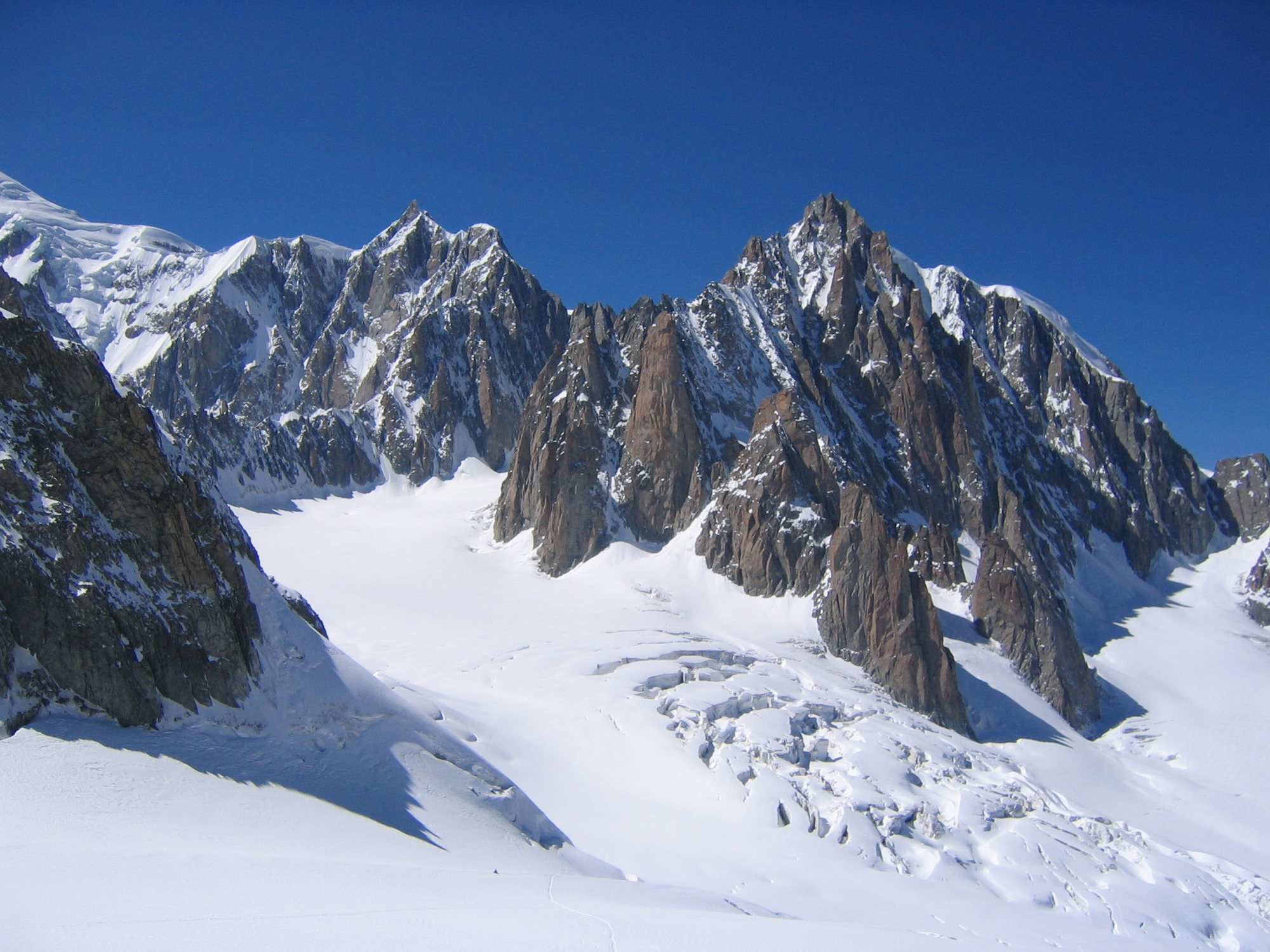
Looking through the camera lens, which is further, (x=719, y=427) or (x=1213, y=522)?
(x=1213, y=522)

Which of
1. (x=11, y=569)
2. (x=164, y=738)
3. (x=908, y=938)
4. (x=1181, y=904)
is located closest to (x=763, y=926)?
(x=908, y=938)

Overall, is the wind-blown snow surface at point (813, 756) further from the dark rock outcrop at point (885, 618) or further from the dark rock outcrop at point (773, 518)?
the dark rock outcrop at point (773, 518)

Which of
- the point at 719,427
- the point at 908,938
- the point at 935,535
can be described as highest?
the point at 719,427

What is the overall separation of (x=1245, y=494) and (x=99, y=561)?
118165mm

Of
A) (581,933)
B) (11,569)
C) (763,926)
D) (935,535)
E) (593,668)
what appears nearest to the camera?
(581,933)

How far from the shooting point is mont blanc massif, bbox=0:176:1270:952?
1486cm

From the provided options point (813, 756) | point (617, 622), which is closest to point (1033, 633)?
point (813, 756)

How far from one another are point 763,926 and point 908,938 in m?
2.75

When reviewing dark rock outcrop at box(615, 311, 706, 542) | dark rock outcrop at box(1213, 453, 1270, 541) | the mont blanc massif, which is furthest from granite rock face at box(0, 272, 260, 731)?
dark rock outcrop at box(1213, 453, 1270, 541)

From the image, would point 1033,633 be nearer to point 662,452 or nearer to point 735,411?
point 662,452

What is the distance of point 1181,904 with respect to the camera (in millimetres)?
28406

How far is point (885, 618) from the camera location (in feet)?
151

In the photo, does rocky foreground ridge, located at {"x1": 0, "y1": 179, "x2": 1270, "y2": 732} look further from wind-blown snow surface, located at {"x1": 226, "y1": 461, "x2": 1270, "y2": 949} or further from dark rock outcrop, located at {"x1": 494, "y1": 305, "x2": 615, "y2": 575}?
wind-blown snow surface, located at {"x1": 226, "y1": 461, "x2": 1270, "y2": 949}

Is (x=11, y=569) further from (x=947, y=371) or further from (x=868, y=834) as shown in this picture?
(x=947, y=371)
